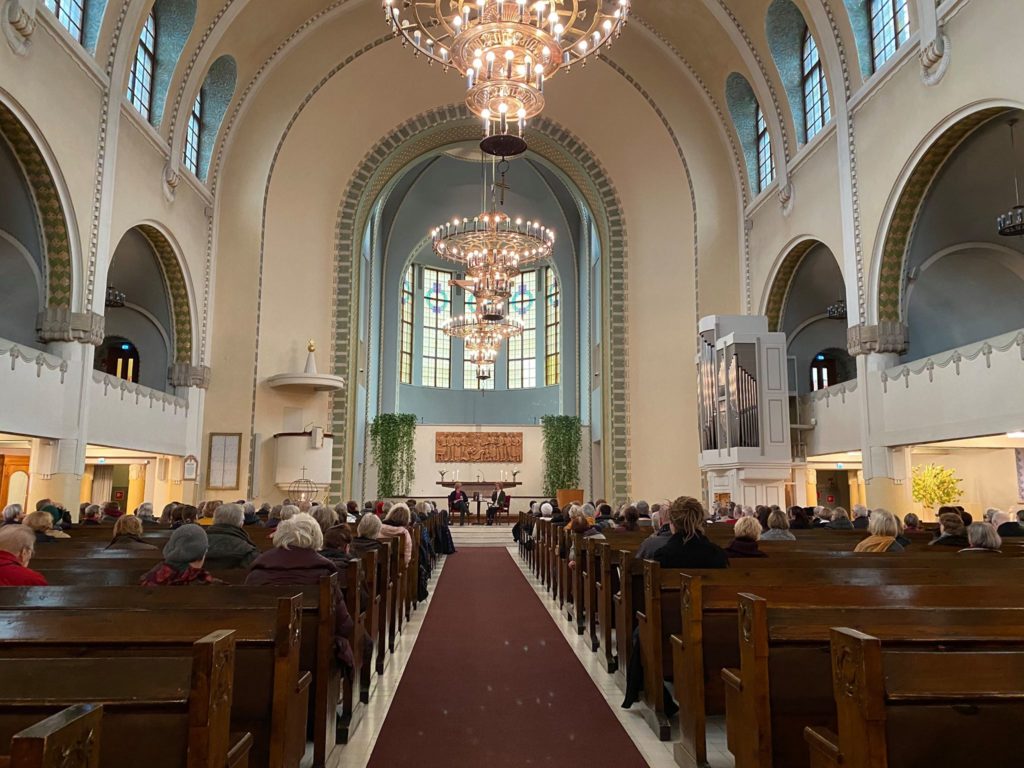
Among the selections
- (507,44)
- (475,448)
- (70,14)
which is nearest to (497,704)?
(507,44)

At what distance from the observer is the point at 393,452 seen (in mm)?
23047

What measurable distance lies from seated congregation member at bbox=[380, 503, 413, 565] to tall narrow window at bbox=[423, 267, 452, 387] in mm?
20061

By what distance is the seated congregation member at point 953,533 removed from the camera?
20.1 ft

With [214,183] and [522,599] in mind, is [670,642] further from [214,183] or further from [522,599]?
[214,183]

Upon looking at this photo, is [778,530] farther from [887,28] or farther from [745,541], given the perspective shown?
[887,28]

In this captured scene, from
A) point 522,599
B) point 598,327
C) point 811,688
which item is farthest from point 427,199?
point 811,688

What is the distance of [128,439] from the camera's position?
43.5 ft

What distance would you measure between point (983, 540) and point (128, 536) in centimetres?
630

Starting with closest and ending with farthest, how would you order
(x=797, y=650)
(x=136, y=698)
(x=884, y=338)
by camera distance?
1. (x=136, y=698)
2. (x=797, y=650)
3. (x=884, y=338)

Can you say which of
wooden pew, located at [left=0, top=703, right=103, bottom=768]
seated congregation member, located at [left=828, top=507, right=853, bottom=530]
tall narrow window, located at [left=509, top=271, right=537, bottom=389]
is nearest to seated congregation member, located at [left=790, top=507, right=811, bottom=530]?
seated congregation member, located at [left=828, top=507, right=853, bottom=530]

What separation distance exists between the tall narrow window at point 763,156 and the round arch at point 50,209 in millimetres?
13220

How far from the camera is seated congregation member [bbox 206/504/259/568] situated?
4680 millimetres

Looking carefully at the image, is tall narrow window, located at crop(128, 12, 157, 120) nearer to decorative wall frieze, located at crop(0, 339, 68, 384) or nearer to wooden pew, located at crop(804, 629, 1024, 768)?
decorative wall frieze, located at crop(0, 339, 68, 384)

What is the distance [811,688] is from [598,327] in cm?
1786
